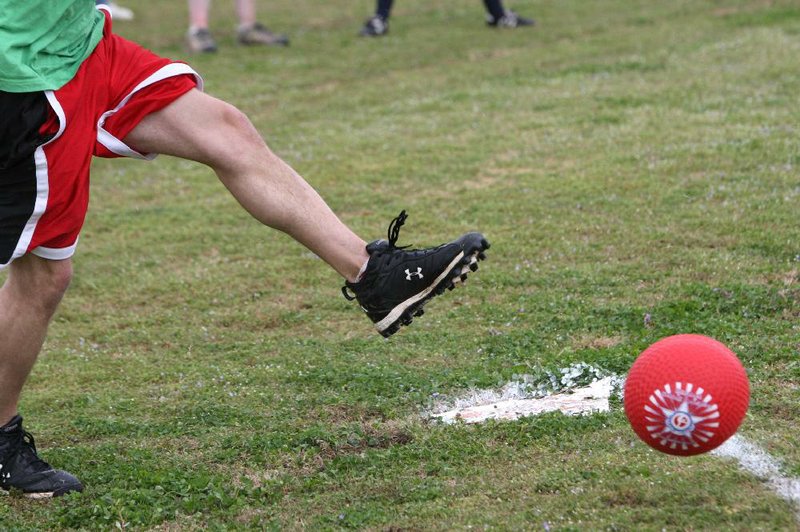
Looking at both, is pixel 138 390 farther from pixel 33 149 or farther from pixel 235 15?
pixel 235 15

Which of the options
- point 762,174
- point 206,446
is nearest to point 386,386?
point 206,446

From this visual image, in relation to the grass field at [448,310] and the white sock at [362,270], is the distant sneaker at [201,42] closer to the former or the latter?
the grass field at [448,310]

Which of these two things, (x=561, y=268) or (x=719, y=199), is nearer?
(x=561, y=268)

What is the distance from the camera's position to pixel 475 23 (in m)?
14.7

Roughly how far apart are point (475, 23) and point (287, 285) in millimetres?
9080

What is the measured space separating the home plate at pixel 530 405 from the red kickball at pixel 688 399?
2.93 feet

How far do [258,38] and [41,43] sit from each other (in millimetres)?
10310

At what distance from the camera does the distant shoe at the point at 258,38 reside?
13797 millimetres

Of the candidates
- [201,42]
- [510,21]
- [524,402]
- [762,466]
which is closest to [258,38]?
[201,42]

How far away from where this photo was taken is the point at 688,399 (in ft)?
11.3

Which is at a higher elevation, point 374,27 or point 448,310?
point 448,310

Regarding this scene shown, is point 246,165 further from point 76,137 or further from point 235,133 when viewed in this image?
point 76,137

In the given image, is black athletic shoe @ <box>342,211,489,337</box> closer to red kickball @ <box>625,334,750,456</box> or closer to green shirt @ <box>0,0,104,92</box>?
red kickball @ <box>625,334,750,456</box>

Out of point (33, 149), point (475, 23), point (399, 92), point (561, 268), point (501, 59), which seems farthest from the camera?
point (475, 23)
